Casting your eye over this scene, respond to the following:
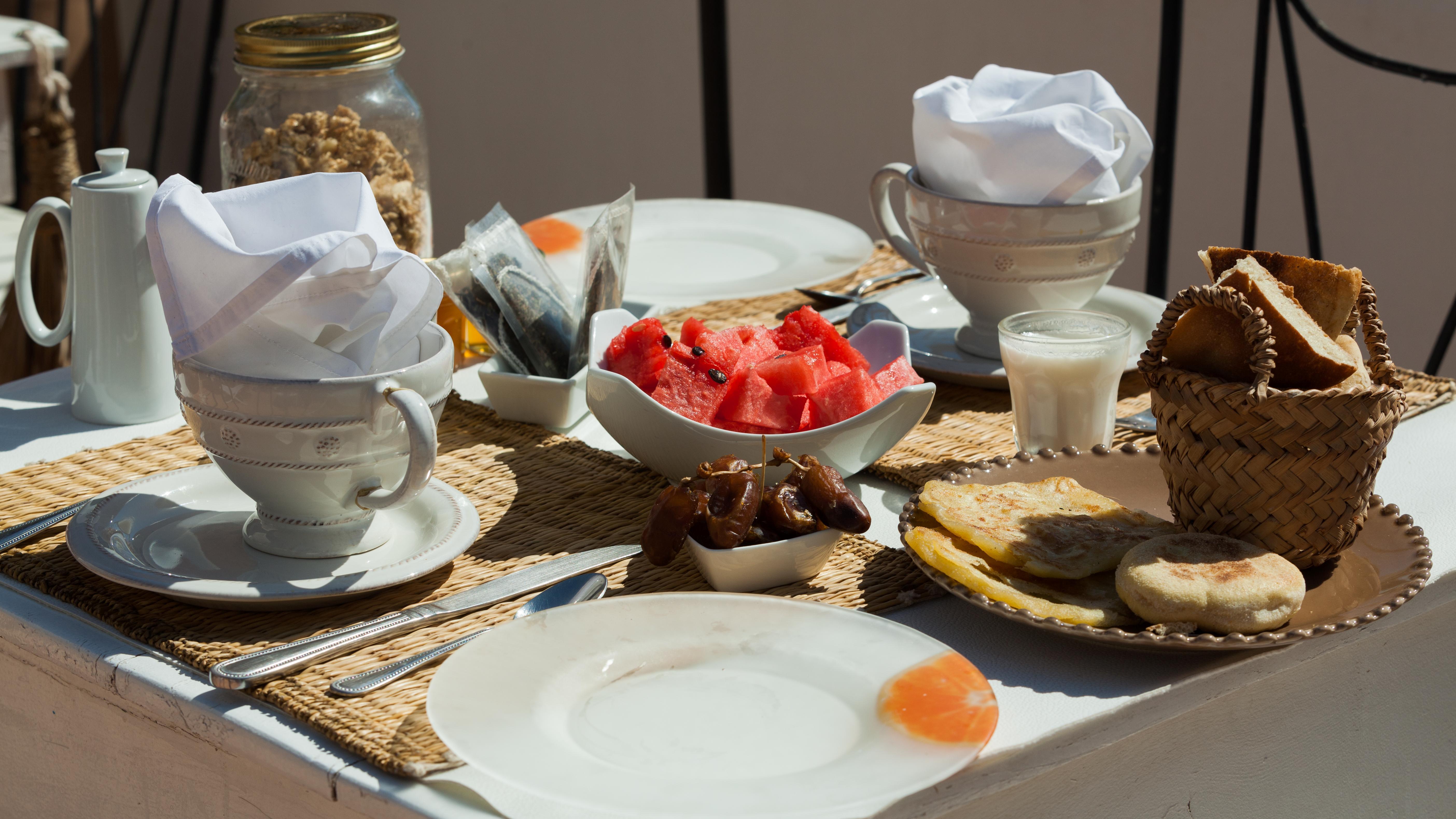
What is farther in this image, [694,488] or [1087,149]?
[1087,149]

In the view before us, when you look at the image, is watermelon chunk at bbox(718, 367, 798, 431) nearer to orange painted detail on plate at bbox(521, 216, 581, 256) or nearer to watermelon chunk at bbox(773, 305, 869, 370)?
watermelon chunk at bbox(773, 305, 869, 370)

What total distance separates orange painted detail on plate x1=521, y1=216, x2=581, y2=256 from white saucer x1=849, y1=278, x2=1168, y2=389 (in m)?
0.36

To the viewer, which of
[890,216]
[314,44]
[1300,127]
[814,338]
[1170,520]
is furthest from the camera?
[1300,127]

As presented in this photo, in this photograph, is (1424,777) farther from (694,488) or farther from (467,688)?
(467,688)

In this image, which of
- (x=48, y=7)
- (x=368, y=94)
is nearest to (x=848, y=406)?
(x=368, y=94)

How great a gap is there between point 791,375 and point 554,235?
67cm

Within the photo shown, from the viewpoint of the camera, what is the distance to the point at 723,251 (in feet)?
4.91

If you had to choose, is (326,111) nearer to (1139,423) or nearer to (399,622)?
(399,622)

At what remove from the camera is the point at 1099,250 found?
108 centimetres

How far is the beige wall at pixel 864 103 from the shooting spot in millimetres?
2355

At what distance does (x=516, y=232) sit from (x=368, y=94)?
0.30 m

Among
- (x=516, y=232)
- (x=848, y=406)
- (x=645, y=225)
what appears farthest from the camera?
(x=645, y=225)

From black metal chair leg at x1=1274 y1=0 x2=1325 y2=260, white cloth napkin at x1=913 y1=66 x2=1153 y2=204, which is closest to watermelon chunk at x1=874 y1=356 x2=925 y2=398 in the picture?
white cloth napkin at x1=913 y1=66 x2=1153 y2=204

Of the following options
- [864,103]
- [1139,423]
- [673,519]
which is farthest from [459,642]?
[864,103]
